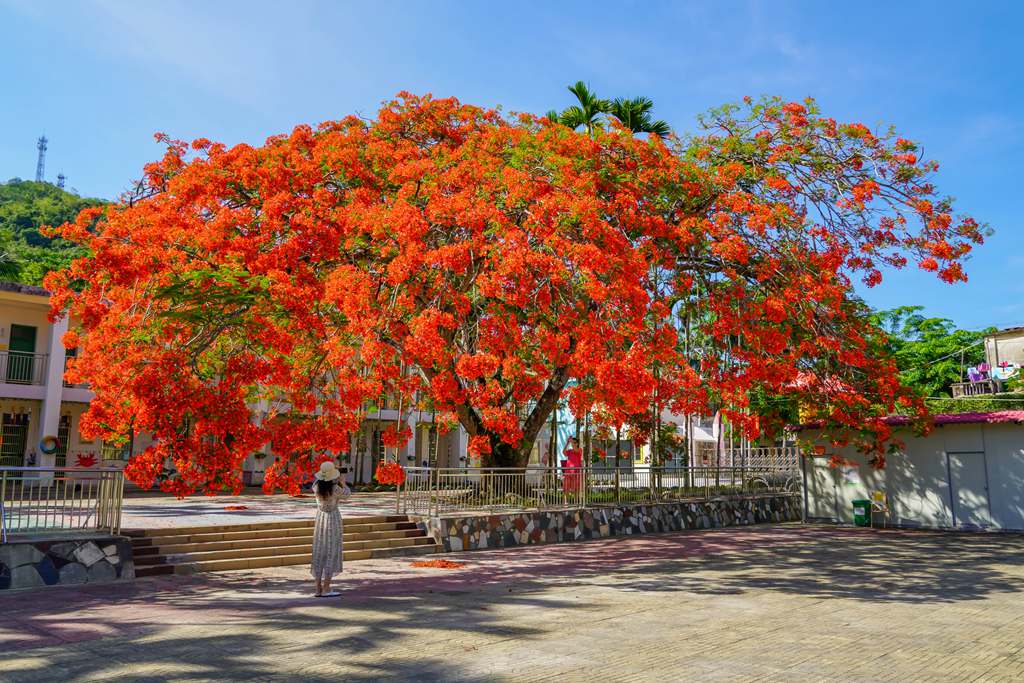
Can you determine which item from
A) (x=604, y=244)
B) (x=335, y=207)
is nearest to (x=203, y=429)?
(x=335, y=207)

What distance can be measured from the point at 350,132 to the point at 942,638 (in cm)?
1448

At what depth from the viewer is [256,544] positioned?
1388cm

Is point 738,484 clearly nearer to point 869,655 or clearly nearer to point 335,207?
point 335,207

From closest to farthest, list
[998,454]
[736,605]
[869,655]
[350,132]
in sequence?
[869,655] → [736,605] → [350,132] → [998,454]

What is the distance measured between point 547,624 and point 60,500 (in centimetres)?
776

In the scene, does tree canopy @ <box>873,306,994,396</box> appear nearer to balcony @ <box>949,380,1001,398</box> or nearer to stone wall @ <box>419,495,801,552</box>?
balcony @ <box>949,380,1001,398</box>

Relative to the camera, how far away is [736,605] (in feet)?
31.8

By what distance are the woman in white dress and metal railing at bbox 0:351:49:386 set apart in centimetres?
1958

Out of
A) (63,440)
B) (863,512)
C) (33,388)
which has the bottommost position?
(863,512)

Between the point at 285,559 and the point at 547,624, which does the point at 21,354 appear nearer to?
the point at 285,559

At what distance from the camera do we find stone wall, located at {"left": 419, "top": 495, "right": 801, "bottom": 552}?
15.8 m

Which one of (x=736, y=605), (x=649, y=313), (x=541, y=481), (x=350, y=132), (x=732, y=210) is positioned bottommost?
(x=736, y=605)

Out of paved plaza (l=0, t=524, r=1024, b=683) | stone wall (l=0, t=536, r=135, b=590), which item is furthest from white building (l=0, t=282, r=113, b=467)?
paved plaza (l=0, t=524, r=1024, b=683)

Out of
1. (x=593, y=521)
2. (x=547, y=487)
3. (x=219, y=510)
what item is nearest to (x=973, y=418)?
(x=593, y=521)
